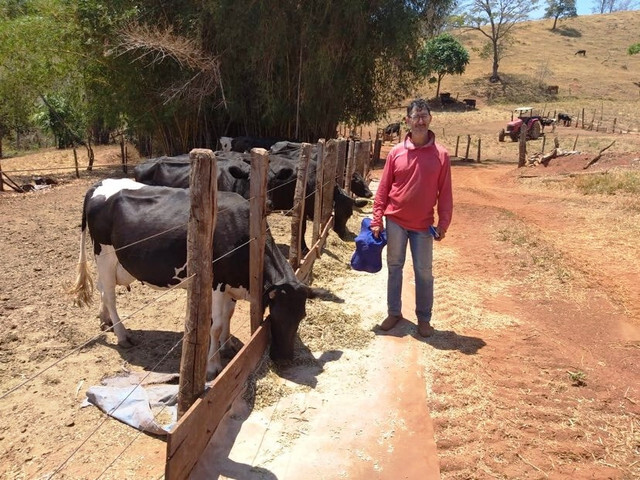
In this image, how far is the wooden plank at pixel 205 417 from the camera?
2.49 m

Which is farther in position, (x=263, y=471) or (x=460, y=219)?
(x=460, y=219)

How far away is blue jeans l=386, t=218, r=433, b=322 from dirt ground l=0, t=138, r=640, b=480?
1.18ft

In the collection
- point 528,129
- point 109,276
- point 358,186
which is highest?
point 528,129

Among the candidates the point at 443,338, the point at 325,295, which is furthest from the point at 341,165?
the point at 443,338

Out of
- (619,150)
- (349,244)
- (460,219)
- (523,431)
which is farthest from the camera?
(619,150)

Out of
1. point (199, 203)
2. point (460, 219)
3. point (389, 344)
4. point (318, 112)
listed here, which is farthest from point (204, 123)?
point (199, 203)

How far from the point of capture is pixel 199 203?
8.70ft

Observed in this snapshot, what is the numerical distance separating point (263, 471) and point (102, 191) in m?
2.96

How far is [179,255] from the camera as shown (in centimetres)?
404

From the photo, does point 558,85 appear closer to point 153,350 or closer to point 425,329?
point 425,329

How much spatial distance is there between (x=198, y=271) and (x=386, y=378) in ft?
6.32

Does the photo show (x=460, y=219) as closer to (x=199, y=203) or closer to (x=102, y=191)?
(x=102, y=191)

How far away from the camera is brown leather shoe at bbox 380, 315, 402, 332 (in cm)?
484

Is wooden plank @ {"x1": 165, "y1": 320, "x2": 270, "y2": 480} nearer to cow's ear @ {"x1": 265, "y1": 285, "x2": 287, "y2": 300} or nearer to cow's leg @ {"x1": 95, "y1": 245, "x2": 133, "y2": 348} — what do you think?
cow's ear @ {"x1": 265, "y1": 285, "x2": 287, "y2": 300}
